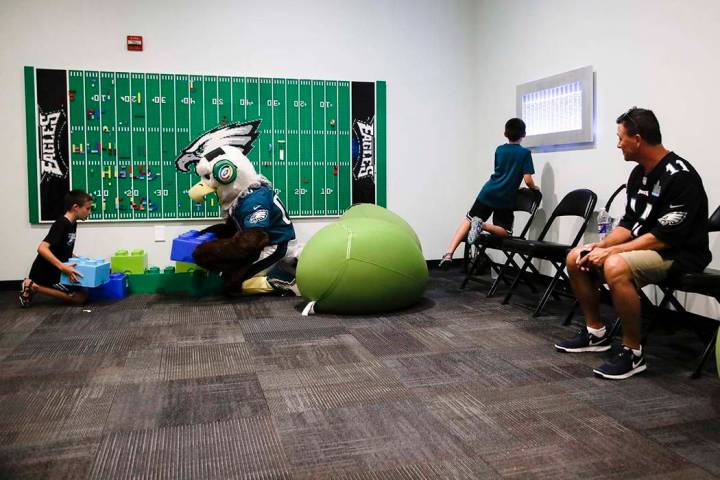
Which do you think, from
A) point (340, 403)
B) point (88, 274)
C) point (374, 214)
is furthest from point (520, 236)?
point (88, 274)

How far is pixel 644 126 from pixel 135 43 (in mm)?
4507

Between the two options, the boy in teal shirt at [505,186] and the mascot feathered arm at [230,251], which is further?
the boy in teal shirt at [505,186]

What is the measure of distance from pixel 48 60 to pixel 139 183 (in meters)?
1.31

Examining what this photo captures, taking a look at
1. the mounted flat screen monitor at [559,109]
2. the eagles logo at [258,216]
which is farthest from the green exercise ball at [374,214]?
the mounted flat screen monitor at [559,109]

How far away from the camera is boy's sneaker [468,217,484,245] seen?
5.56 meters

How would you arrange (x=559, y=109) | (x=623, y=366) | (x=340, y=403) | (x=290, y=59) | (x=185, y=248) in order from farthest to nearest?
1. (x=290, y=59)
2. (x=559, y=109)
3. (x=185, y=248)
4. (x=623, y=366)
5. (x=340, y=403)

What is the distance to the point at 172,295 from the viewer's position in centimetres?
540

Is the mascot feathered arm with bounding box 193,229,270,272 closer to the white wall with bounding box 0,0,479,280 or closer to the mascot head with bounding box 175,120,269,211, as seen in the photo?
the mascot head with bounding box 175,120,269,211

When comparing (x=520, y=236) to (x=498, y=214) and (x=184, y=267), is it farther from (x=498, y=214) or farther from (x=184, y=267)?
(x=184, y=267)

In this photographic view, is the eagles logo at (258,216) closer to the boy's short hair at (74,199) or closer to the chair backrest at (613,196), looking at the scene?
the boy's short hair at (74,199)

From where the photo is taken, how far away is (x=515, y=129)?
554 cm

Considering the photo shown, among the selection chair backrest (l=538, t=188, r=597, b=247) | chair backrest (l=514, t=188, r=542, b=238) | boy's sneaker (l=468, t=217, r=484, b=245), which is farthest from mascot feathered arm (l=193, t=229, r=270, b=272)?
chair backrest (l=538, t=188, r=597, b=247)

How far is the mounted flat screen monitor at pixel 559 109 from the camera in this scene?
509cm

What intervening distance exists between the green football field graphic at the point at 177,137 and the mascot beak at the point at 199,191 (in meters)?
0.56
